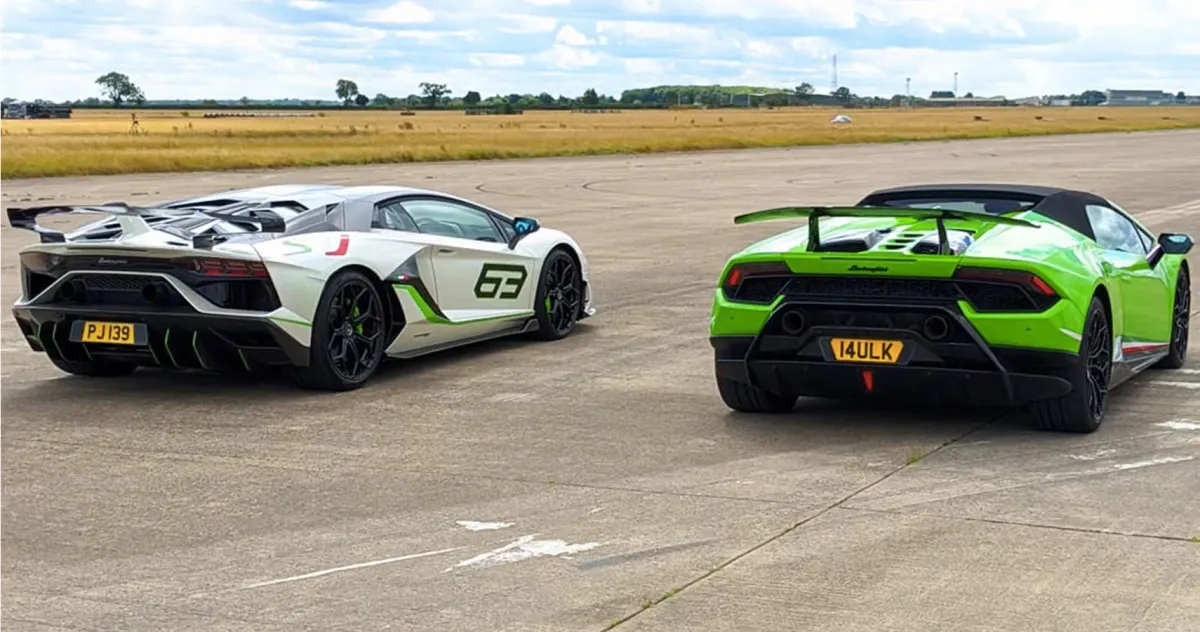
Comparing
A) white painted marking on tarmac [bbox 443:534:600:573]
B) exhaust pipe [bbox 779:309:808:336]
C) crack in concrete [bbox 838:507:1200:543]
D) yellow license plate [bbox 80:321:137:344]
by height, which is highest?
exhaust pipe [bbox 779:309:808:336]

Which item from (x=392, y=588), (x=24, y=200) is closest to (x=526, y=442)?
(x=392, y=588)

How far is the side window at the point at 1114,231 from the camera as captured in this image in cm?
916

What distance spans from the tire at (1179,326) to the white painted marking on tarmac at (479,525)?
17.3 feet

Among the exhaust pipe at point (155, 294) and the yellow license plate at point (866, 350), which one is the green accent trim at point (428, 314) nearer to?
the exhaust pipe at point (155, 294)

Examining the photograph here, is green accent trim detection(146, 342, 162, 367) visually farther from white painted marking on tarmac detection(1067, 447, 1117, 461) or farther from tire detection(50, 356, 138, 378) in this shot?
white painted marking on tarmac detection(1067, 447, 1117, 461)

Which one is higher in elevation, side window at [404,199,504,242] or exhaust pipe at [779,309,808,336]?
side window at [404,199,504,242]

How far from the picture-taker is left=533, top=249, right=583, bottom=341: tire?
37.8ft

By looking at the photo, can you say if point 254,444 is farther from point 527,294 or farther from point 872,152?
point 872,152

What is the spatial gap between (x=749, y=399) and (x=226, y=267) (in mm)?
3012

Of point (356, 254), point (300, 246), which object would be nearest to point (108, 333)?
point (300, 246)

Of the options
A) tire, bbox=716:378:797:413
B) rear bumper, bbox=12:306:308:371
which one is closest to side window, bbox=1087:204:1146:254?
tire, bbox=716:378:797:413

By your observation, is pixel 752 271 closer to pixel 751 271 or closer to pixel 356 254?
pixel 751 271

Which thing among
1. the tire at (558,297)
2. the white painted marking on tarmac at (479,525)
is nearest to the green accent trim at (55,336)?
the tire at (558,297)

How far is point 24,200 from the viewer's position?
31.0m
